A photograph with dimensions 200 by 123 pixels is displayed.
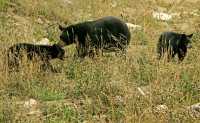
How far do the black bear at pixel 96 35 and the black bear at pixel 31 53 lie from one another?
569 millimetres

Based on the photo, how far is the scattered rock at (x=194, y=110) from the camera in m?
6.85

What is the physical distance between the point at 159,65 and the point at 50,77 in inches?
67.5

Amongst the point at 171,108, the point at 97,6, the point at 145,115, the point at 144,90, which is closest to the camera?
the point at 145,115

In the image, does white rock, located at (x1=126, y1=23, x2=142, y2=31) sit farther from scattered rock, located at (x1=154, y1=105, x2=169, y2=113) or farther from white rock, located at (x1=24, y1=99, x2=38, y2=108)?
scattered rock, located at (x1=154, y1=105, x2=169, y2=113)

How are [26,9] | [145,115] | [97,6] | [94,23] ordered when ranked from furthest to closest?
[97,6] → [26,9] → [94,23] → [145,115]

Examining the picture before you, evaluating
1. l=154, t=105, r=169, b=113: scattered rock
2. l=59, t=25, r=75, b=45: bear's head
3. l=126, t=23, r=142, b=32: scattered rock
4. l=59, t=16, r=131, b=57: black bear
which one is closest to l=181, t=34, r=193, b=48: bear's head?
l=59, t=16, r=131, b=57: black bear

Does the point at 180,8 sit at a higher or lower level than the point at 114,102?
higher

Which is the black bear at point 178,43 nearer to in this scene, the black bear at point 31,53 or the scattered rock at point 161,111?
the black bear at point 31,53

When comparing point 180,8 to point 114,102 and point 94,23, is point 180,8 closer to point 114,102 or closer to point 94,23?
point 94,23

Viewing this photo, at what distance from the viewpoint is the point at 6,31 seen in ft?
38.3

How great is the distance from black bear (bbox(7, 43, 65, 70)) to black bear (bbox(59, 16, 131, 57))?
569 millimetres

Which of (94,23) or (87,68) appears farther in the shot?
(94,23)

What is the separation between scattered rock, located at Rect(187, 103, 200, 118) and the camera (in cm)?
685

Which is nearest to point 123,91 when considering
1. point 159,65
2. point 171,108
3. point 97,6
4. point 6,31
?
point 171,108
